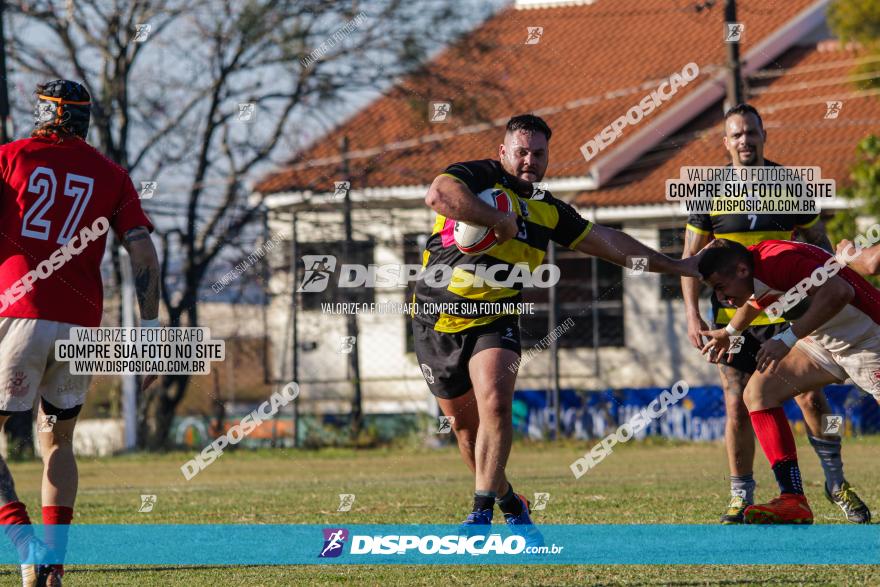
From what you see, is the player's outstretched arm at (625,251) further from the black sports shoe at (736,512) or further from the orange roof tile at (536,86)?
the orange roof tile at (536,86)

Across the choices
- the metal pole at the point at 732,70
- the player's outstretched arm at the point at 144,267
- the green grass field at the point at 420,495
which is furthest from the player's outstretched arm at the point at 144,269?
the metal pole at the point at 732,70

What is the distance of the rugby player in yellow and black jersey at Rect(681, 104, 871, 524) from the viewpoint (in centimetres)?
828

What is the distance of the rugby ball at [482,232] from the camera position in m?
6.48

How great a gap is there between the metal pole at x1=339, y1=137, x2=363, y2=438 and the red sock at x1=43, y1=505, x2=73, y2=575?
1325 cm

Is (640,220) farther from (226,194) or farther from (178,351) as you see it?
(178,351)

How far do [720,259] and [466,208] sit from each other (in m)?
1.56

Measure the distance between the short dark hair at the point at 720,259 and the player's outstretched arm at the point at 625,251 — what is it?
5 centimetres

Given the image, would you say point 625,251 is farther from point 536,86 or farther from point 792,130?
point 536,86

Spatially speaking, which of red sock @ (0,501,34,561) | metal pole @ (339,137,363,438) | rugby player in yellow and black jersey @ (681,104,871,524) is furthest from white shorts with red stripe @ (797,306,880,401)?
metal pole @ (339,137,363,438)

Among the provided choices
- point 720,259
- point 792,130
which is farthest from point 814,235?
point 792,130

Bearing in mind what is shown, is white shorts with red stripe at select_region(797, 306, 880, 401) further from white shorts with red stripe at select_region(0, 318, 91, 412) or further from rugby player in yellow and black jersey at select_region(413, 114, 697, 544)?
white shorts with red stripe at select_region(0, 318, 91, 412)

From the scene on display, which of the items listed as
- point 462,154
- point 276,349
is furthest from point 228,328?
point 462,154

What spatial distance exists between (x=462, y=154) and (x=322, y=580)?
59.3 ft

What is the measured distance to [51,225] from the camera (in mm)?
5859
